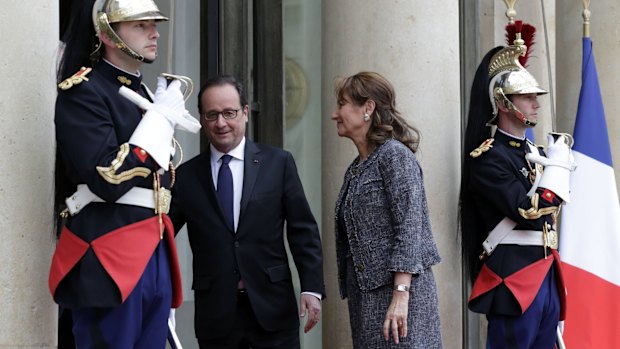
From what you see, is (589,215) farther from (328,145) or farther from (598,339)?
(328,145)

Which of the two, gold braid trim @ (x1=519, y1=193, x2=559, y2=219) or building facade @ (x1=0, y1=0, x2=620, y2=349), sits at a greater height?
building facade @ (x1=0, y1=0, x2=620, y2=349)

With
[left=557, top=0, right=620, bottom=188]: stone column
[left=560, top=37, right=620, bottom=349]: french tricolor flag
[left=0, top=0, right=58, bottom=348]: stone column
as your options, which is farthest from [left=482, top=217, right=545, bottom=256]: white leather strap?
[left=557, top=0, right=620, bottom=188]: stone column

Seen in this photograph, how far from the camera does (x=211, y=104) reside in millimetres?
5523

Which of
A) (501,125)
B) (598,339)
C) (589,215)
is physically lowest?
(598,339)

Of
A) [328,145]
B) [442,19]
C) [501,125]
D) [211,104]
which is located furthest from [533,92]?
[211,104]

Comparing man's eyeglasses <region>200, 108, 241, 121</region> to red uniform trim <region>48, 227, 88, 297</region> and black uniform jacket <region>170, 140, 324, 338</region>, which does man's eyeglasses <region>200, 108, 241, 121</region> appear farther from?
red uniform trim <region>48, 227, 88, 297</region>

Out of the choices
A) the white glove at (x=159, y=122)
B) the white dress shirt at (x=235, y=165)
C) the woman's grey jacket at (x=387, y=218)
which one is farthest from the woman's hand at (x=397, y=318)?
the white glove at (x=159, y=122)

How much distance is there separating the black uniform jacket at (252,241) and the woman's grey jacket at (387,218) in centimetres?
21

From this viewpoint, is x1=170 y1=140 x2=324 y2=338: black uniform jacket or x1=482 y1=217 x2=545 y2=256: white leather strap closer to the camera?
x1=170 y1=140 x2=324 y2=338: black uniform jacket

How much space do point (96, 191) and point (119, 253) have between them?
0.77 feet

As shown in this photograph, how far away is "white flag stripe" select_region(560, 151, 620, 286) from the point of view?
7660 mm

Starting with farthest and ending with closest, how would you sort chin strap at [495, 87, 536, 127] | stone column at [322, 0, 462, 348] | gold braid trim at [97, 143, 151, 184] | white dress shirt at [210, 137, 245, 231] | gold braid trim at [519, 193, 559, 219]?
stone column at [322, 0, 462, 348], chin strap at [495, 87, 536, 127], gold braid trim at [519, 193, 559, 219], white dress shirt at [210, 137, 245, 231], gold braid trim at [97, 143, 151, 184]

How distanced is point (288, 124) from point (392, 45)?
2.16 metres

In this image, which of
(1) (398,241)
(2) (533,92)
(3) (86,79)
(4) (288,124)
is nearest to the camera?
(3) (86,79)
